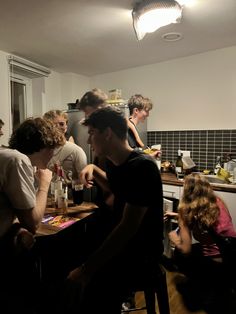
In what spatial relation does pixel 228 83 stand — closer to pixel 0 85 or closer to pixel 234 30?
pixel 234 30

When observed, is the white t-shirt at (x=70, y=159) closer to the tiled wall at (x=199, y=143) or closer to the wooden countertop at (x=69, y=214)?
the wooden countertop at (x=69, y=214)

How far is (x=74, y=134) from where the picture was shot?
10.9 feet

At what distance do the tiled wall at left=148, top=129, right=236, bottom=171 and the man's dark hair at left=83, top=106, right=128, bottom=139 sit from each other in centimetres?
207

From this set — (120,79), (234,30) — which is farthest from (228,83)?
(120,79)

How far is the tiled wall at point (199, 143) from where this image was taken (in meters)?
2.89

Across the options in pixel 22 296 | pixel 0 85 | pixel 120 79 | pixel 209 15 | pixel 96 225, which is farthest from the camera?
pixel 120 79

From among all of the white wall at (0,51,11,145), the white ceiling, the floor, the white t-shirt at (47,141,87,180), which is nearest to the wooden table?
the white t-shirt at (47,141,87,180)

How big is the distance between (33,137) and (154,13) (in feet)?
3.98

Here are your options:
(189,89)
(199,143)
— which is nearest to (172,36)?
(189,89)

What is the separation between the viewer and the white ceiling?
1892 mm

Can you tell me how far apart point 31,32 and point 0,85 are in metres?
0.80

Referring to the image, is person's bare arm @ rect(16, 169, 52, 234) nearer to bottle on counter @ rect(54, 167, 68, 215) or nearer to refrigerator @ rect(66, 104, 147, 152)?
bottle on counter @ rect(54, 167, 68, 215)

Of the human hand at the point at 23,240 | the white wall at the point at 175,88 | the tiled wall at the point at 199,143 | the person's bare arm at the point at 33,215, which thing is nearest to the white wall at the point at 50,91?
the white wall at the point at 175,88

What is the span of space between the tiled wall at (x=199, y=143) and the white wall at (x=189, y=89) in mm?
76
